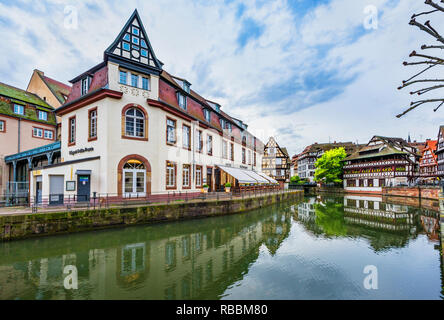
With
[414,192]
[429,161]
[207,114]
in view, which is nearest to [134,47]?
[207,114]

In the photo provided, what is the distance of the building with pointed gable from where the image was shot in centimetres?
1409

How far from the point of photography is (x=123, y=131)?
14.6 metres

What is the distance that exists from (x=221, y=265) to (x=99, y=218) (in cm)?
760

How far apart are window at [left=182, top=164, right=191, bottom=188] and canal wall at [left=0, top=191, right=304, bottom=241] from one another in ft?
11.4

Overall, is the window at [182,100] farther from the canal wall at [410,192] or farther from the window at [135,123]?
the canal wall at [410,192]

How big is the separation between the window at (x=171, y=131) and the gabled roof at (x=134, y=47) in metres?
3.86

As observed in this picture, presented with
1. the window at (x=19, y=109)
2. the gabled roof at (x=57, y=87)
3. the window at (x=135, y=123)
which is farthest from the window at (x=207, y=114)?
the window at (x=19, y=109)

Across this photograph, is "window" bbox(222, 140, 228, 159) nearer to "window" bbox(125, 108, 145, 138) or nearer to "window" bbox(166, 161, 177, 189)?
"window" bbox(166, 161, 177, 189)

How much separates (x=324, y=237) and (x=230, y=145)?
1883 centimetres

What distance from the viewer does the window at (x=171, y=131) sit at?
17.3 meters

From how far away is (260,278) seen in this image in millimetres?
6414

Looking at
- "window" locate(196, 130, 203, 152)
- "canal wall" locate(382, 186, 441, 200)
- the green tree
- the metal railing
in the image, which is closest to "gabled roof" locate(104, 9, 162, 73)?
"window" locate(196, 130, 203, 152)

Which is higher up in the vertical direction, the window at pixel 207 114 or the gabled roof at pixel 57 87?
the gabled roof at pixel 57 87
